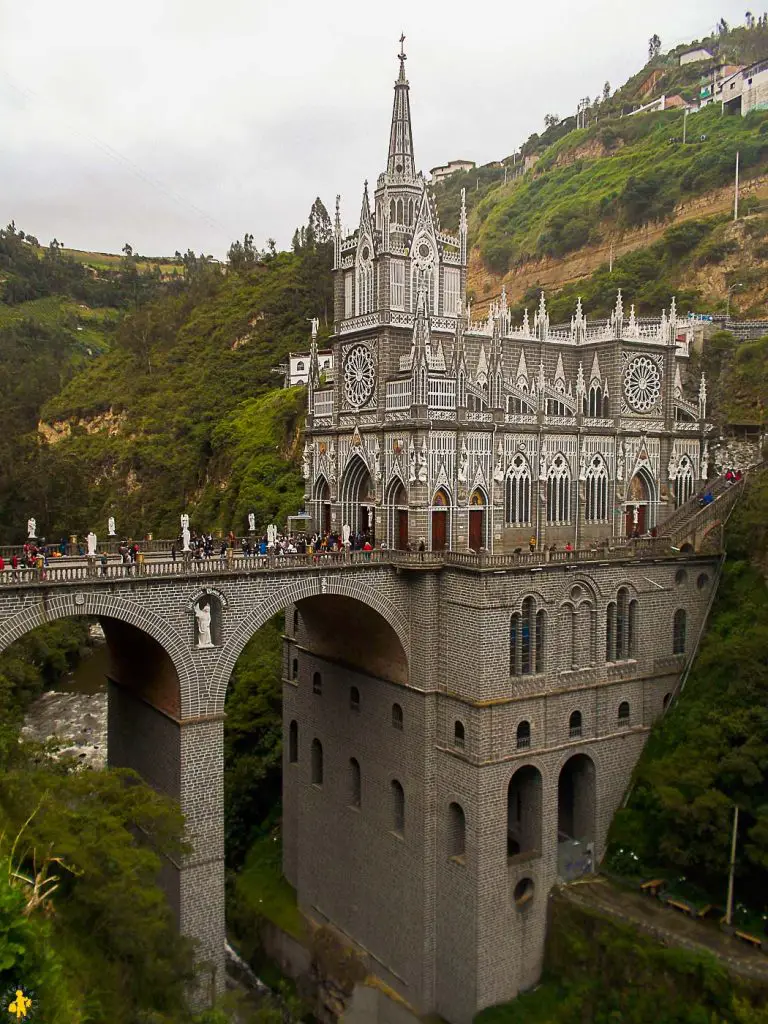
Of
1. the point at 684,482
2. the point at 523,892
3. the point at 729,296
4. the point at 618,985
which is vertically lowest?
the point at 618,985

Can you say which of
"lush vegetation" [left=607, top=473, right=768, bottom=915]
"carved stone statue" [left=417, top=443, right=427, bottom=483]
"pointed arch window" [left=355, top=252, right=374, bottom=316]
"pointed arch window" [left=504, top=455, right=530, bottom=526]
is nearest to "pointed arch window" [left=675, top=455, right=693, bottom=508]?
"lush vegetation" [left=607, top=473, right=768, bottom=915]

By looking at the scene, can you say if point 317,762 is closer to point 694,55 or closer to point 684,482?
point 684,482

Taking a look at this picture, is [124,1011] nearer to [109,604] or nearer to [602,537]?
[109,604]

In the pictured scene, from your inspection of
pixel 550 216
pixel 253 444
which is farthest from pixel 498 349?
pixel 550 216

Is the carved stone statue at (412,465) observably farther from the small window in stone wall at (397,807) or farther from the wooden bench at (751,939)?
the wooden bench at (751,939)

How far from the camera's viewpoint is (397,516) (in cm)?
3300

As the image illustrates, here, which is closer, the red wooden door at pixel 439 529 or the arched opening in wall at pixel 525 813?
the arched opening in wall at pixel 525 813

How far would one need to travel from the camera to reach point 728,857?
28.1 m

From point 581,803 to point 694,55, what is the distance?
113m

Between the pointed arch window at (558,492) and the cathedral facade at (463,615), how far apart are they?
11 cm

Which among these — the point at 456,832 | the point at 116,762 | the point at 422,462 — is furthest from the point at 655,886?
the point at 116,762

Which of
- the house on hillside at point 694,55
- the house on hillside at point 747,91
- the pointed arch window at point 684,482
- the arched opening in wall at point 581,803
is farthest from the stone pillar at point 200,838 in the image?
the house on hillside at point 694,55

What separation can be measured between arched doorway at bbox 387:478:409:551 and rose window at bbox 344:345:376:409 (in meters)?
4.21

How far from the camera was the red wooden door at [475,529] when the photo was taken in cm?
3334
